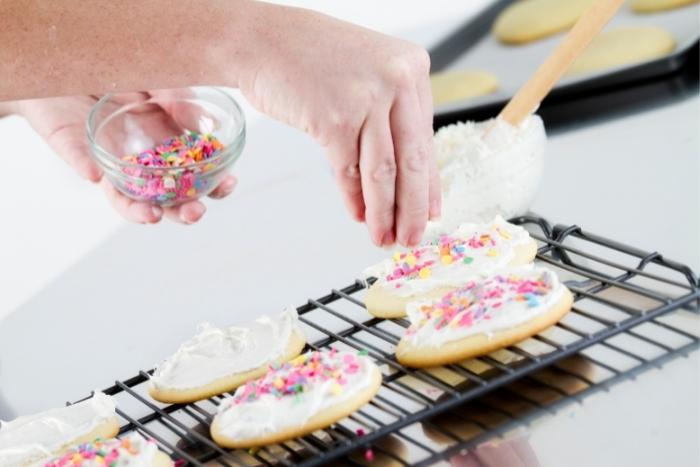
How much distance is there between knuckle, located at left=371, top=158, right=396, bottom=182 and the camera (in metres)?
1.35

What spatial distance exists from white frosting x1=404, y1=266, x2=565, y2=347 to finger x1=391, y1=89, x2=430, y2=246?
0.10 metres

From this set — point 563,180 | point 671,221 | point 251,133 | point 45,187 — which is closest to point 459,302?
point 671,221

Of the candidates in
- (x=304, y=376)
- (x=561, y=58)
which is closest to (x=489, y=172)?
(x=561, y=58)

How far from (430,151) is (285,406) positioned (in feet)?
1.19

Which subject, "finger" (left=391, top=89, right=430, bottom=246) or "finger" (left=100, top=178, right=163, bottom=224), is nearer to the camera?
"finger" (left=391, top=89, right=430, bottom=246)

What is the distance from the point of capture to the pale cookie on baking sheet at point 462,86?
7.54 ft

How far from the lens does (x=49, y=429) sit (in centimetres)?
131

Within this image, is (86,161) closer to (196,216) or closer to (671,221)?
(196,216)

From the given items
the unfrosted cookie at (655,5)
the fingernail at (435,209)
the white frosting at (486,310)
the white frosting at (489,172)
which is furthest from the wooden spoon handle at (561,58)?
the unfrosted cookie at (655,5)

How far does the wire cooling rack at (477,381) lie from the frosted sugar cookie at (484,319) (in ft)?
0.06

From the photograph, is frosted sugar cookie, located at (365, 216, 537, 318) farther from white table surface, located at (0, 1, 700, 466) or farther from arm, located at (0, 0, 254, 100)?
arm, located at (0, 0, 254, 100)

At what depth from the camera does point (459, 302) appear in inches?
53.2

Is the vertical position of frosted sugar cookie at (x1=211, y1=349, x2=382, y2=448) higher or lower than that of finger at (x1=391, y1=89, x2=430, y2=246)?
lower

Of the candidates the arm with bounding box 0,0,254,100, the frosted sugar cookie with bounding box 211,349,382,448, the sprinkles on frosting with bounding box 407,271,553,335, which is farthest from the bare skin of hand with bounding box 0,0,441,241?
the frosted sugar cookie with bounding box 211,349,382,448
